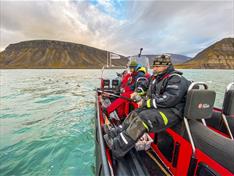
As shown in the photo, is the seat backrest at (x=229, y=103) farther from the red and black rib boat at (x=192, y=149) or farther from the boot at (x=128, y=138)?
the boot at (x=128, y=138)

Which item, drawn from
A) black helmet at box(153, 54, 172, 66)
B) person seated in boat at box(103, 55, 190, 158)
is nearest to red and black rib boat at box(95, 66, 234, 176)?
person seated in boat at box(103, 55, 190, 158)

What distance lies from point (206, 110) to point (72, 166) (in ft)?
11.3

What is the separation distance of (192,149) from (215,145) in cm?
31

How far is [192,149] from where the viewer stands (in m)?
1.94

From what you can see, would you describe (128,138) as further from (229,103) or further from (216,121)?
(216,121)

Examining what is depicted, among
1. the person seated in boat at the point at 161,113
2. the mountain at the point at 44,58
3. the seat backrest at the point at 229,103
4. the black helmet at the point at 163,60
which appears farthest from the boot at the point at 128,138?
the mountain at the point at 44,58

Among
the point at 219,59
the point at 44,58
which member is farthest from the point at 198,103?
the point at 44,58

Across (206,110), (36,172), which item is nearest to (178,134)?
(206,110)

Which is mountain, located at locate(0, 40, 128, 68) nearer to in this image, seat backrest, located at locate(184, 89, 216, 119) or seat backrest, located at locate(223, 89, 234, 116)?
seat backrest, located at locate(223, 89, 234, 116)

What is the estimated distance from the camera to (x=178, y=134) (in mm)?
2309

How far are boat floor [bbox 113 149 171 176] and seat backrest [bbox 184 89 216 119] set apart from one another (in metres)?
1.18

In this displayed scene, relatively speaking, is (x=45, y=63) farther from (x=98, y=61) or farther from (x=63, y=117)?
(x=63, y=117)

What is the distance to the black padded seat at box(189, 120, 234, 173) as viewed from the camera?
1.54 m

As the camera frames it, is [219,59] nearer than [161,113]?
No
